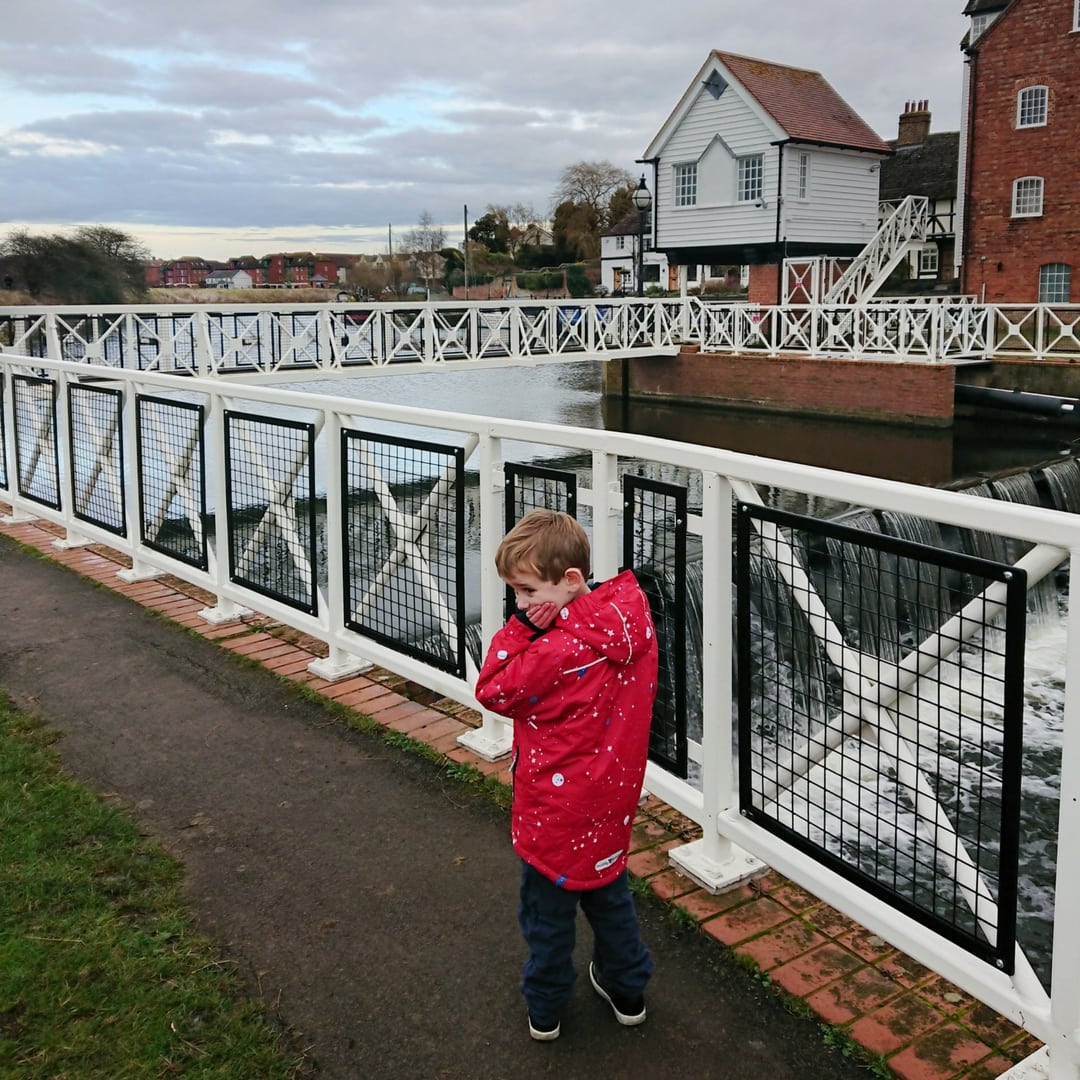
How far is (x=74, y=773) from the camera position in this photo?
367 cm

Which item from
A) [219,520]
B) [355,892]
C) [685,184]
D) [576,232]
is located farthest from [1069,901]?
[576,232]

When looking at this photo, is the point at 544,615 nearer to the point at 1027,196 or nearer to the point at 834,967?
the point at 834,967

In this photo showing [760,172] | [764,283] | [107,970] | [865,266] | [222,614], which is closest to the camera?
[107,970]

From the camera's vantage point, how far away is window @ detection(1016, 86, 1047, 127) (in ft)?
92.4

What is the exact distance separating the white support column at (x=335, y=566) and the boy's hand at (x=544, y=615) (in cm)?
229

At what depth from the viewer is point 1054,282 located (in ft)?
92.8

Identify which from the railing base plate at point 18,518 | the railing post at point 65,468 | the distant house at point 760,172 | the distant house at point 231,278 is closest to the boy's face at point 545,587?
the railing post at point 65,468

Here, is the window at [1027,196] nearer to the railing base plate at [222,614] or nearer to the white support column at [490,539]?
the railing base plate at [222,614]

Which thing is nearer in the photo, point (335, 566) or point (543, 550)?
point (543, 550)

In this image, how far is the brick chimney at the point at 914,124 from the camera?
124 ft

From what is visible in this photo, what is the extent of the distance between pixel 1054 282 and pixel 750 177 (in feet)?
26.7

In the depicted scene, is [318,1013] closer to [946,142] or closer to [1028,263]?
[1028,263]

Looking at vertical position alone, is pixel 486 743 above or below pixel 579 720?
below

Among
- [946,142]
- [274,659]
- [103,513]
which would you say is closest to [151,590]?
[103,513]
